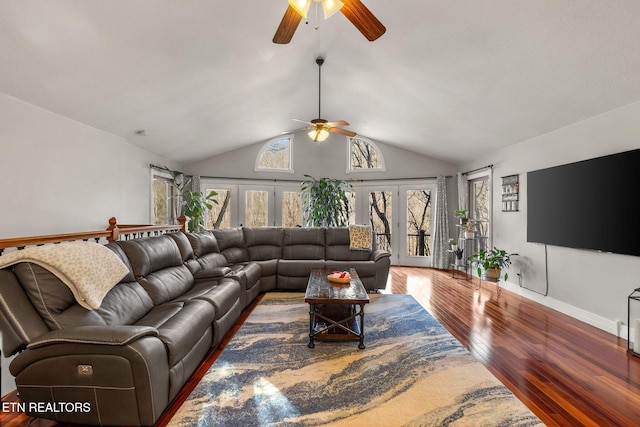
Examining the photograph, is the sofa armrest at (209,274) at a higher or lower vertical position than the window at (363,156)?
lower

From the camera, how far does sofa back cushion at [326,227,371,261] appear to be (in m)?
5.38

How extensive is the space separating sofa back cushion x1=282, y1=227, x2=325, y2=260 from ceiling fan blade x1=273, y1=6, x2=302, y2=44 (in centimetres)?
351

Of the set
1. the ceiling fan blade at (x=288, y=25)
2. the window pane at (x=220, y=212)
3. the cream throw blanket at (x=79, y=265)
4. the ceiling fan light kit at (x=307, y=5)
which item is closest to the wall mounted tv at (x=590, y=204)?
the ceiling fan light kit at (x=307, y=5)

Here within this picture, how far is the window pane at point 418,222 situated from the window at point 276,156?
307 centimetres

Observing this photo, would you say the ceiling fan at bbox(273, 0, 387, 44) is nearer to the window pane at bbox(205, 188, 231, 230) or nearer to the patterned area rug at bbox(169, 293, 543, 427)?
the patterned area rug at bbox(169, 293, 543, 427)

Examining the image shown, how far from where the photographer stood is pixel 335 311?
11.4ft

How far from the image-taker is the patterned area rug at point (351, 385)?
194cm

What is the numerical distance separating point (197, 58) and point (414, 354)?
375cm

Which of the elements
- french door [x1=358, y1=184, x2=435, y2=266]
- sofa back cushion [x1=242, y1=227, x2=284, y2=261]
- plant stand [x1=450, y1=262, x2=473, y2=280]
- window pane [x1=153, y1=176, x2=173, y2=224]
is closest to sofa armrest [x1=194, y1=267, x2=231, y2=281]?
sofa back cushion [x1=242, y1=227, x2=284, y2=261]

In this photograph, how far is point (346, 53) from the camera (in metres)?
4.16

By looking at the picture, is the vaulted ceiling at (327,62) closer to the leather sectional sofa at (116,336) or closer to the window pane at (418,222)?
the leather sectional sofa at (116,336)

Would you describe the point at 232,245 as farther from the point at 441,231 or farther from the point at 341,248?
the point at 441,231

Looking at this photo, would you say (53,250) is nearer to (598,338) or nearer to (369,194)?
(598,338)

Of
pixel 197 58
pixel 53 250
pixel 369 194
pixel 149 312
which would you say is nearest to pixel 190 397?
pixel 149 312
